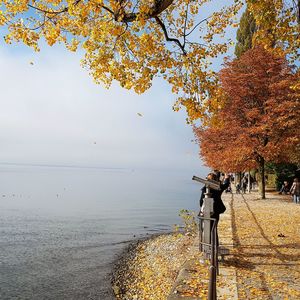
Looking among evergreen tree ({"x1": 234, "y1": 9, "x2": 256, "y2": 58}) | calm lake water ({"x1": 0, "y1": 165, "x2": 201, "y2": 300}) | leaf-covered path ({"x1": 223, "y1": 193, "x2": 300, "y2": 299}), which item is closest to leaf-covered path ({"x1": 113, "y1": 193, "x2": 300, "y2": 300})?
leaf-covered path ({"x1": 223, "y1": 193, "x2": 300, "y2": 299})

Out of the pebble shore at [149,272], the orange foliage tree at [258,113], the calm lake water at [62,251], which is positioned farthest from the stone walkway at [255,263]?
the orange foliage tree at [258,113]

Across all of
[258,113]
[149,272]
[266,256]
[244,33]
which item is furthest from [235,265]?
[244,33]

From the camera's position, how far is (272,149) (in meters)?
23.4

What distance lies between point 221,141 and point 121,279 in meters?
16.4

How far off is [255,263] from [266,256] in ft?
3.09

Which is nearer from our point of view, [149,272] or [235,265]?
[235,265]

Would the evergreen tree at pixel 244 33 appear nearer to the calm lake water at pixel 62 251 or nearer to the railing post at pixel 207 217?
the calm lake water at pixel 62 251

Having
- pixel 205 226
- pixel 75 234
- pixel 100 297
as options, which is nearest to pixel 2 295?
pixel 100 297

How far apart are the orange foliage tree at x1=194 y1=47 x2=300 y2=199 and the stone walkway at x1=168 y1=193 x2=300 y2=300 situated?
880 cm

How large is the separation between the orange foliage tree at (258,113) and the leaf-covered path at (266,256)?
7.41 metres

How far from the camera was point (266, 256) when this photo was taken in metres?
9.84

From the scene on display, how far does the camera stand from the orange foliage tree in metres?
23.0

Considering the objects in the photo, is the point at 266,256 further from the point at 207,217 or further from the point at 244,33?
the point at 244,33

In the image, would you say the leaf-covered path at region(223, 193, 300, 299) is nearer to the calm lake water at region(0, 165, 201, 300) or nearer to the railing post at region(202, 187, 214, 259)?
the railing post at region(202, 187, 214, 259)
